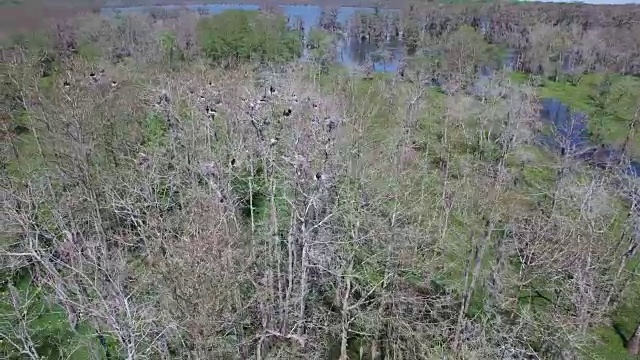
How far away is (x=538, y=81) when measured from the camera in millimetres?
67375

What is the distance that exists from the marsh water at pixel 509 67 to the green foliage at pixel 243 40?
10242 mm

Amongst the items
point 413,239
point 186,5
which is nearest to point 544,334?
point 413,239

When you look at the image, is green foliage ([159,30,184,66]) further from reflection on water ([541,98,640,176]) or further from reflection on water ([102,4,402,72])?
reflection on water ([541,98,640,176])

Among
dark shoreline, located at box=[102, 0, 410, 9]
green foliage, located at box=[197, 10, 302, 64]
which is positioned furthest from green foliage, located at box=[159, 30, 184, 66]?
dark shoreline, located at box=[102, 0, 410, 9]

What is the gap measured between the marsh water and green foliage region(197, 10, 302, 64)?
1024 cm

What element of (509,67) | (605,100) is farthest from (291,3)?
(605,100)

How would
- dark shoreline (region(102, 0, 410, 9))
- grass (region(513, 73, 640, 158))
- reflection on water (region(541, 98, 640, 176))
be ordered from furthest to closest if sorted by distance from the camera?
1. dark shoreline (region(102, 0, 410, 9))
2. grass (region(513, 73, 640, 158))
3. reflection on water (region(541, 98, 640, 176))

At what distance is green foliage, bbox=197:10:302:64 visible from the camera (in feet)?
198

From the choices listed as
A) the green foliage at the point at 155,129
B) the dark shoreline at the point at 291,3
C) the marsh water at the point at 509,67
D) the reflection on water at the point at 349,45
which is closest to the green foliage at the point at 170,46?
the reflection on water at the point at 349,45

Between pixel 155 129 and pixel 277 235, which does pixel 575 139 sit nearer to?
pixel 277 235

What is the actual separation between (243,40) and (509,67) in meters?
40.8

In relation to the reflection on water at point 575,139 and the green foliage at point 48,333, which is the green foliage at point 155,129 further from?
the reflection on water at point 575,139

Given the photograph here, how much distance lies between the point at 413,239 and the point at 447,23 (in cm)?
8796

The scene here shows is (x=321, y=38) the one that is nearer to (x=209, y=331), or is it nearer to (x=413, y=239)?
(x=413, y=239)
